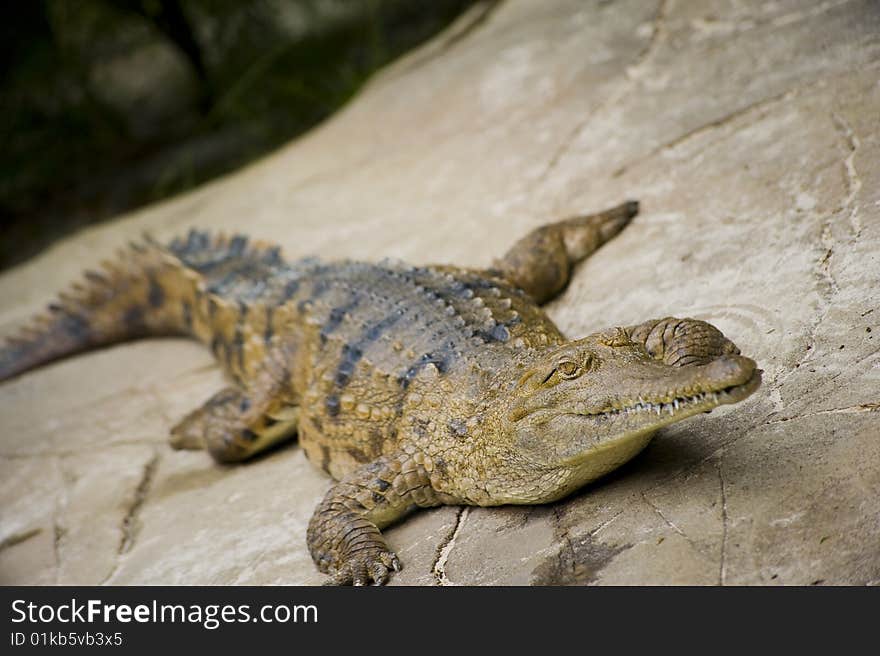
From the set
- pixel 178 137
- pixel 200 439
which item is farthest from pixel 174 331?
pixel 178 137

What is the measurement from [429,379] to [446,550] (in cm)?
71

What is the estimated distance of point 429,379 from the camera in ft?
12.7

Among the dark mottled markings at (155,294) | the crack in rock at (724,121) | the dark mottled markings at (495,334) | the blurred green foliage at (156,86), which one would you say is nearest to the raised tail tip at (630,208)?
the crack in rock at (724,121)

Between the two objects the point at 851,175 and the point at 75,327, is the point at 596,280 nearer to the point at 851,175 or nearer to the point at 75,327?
the point at 851,175

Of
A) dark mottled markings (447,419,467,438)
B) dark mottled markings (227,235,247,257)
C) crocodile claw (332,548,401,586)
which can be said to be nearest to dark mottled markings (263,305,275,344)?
dark mottled markings (227,235,247,257)

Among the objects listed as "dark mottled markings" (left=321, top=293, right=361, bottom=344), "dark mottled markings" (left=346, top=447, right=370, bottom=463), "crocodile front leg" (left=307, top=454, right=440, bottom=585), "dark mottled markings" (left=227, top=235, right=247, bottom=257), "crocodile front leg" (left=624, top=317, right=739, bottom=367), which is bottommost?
"dark mottled markings" (left=346, top=447, right=370, bottom=463)

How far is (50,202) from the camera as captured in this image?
1156 cm

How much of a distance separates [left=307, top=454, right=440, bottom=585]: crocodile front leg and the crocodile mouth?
96cm

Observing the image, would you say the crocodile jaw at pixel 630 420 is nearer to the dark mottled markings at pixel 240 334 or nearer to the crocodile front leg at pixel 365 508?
the crocodile front leg at pixel 365 508

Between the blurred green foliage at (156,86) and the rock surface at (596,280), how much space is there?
2.62 metres

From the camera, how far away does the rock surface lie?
3059 millimetres

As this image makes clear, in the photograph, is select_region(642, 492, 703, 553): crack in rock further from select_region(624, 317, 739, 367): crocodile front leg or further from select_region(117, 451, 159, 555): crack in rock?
select_region(117, 451, 159, 555): crack in rock

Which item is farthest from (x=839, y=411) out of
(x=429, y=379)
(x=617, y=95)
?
(x=617, y=95)
